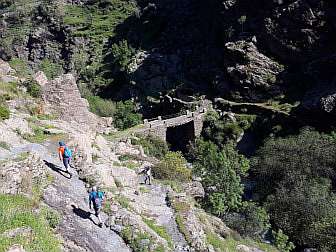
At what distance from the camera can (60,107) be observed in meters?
36.6

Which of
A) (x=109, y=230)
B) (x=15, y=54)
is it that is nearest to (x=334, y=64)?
(x=109, y=230)

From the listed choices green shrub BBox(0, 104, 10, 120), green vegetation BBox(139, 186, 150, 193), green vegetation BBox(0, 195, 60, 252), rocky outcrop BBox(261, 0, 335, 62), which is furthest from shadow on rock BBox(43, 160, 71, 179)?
rocky outcrop BBox(261, 0, 335, 62)

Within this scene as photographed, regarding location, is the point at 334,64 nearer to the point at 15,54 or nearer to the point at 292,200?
the point at 292,200

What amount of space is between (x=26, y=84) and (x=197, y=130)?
125 ft

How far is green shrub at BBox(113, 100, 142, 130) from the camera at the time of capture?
72312 millimetres

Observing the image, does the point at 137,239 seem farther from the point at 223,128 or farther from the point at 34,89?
the point at 223,128

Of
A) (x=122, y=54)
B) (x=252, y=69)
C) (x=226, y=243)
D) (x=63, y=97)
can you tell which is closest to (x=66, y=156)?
(x=226, y=243)

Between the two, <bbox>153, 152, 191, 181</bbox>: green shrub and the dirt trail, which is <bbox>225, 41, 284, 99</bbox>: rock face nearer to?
<bbox>153, 152, 191, 181</bbox>: green shrub

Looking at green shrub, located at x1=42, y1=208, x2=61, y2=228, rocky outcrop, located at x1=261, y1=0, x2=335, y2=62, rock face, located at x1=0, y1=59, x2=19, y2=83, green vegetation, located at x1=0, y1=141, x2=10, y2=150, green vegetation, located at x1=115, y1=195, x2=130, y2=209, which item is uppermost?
rocky outcrop, located at x1=261, y1=0, x2=335, y2=62

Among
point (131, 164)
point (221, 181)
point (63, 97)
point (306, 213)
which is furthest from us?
point (221, 181)

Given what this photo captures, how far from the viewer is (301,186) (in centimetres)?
4312

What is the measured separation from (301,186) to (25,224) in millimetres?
31858

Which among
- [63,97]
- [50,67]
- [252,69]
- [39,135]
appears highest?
[252,69]

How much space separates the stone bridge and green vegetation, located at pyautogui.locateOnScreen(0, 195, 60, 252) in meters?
43.3
